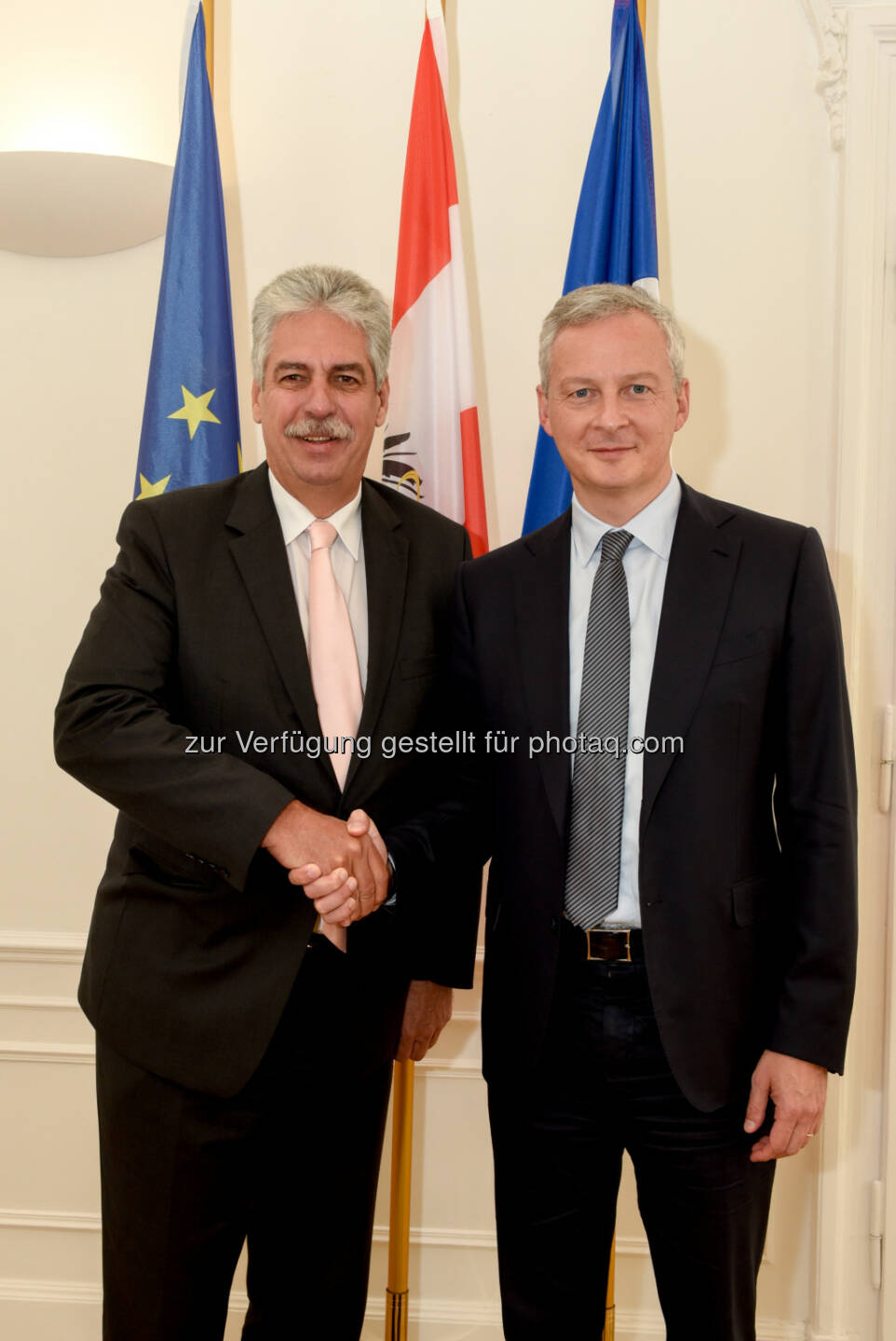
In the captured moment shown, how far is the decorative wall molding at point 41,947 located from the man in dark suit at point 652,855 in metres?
1.36

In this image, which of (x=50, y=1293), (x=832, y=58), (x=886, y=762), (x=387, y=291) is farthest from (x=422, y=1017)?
(x=832, y=58)

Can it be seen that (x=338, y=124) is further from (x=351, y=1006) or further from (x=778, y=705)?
(x=351, y=1006)

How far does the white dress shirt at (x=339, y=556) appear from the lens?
1.91 m

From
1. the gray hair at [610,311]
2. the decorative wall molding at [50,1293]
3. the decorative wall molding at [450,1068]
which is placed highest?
the gray hair at [610,311]

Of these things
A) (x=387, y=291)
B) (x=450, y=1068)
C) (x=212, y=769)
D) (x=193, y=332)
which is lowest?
(x=450, y=1068)

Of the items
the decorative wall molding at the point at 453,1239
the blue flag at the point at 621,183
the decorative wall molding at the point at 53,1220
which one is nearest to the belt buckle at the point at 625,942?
the blue flag at the point at 621,183

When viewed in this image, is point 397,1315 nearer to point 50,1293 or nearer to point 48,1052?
point 50,1293

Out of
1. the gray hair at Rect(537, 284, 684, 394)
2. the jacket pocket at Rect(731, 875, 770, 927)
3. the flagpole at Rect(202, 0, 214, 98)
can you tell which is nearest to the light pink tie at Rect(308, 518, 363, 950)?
the gray hair at Rect(537, 284, 684, 394)

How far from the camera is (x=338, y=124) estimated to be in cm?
268

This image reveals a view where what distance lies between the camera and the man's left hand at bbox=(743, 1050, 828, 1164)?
1647mm

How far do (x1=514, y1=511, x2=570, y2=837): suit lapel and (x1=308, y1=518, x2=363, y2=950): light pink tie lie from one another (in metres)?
0.29

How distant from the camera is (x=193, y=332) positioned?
8.07 ft

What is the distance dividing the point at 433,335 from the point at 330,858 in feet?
4.45

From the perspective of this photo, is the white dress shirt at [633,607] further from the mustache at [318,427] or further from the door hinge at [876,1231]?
the door hinge at [876,1231]
